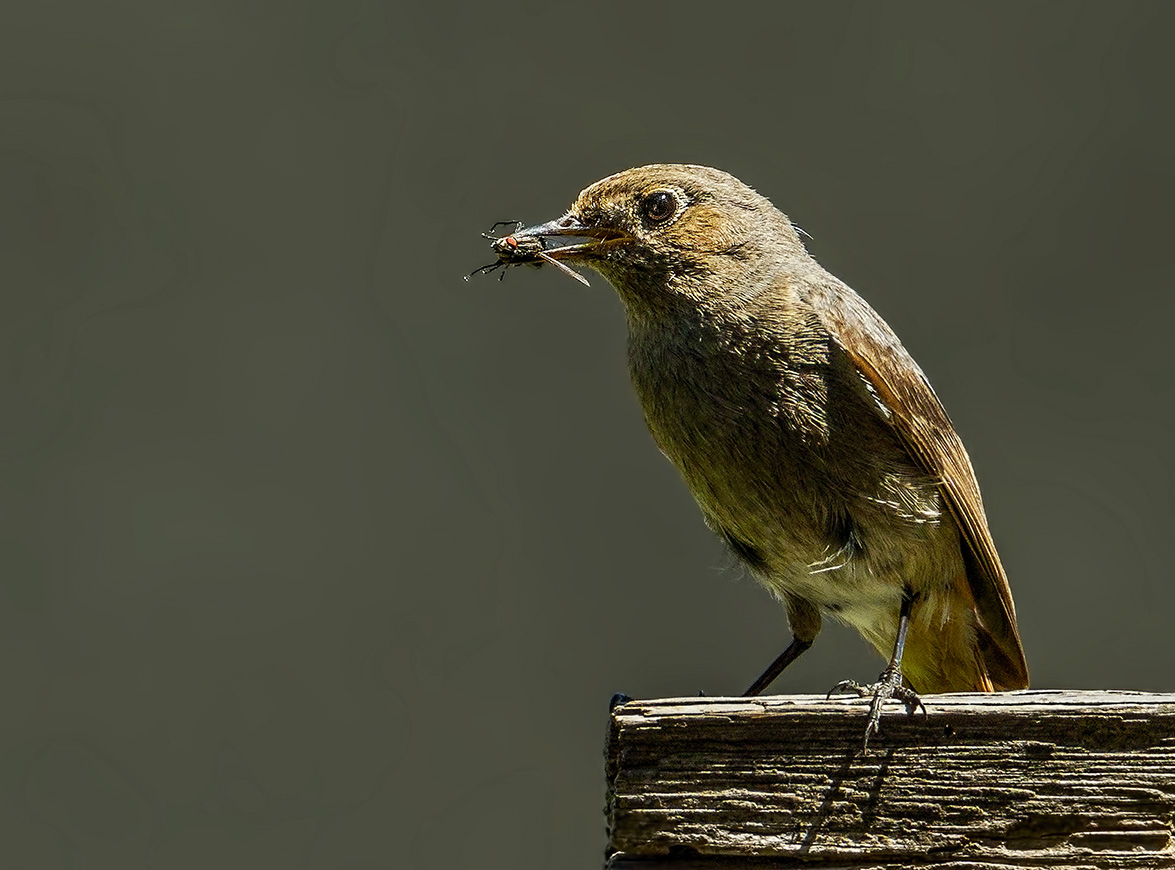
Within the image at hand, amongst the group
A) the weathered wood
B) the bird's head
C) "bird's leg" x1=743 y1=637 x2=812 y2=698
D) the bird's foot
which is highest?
the bird's head

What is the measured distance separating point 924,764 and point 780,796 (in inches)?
9.5

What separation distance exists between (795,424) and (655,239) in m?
0.71

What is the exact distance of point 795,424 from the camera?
348cm

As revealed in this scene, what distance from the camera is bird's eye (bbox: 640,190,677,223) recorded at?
3.86 meters

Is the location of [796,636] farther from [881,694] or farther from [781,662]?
[881,694]

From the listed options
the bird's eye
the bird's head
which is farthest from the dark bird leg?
the bird's eye

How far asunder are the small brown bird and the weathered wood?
3.81 ft

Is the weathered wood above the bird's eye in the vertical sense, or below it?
below

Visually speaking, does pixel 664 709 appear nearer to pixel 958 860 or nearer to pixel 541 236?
pixel 958 860

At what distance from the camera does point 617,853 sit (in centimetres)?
223

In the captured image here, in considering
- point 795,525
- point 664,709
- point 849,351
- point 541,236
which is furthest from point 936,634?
point 664,709

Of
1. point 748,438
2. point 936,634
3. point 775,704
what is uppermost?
point 748,438

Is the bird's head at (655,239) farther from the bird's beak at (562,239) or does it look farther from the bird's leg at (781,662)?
the bird's leg at (781,662)

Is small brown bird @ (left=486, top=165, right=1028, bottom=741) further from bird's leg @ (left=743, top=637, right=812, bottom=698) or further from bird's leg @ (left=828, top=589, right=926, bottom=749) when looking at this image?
bird's leg @ (left=828, top=589, right=926, bottom=749)
